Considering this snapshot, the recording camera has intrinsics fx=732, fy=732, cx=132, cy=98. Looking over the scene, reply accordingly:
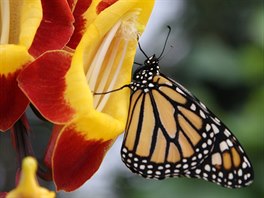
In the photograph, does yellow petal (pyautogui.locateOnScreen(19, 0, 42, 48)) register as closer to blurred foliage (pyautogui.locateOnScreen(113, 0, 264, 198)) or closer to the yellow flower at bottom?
the yellow flower at bottom

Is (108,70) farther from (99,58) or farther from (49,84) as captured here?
(49,84)

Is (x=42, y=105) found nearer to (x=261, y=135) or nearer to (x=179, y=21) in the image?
(x=261, y=135)

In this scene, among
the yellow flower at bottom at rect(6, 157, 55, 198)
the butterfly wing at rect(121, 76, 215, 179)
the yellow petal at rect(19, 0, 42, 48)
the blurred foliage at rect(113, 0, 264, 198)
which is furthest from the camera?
the blurred foliage at rect(113, 0, 264, 198)

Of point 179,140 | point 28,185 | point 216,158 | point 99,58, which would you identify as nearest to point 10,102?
point 99,58

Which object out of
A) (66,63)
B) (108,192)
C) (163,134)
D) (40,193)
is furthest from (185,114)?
(108,192)

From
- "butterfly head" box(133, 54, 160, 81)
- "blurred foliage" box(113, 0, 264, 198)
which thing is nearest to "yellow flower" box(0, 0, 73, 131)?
"butterfly head" box(133, 54, 160, 81)

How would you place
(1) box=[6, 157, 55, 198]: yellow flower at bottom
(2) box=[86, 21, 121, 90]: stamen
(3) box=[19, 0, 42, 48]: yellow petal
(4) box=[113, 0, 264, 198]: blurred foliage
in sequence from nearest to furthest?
(1) box=[6, 157, 55, 198]: yellow flower at bottom < (3) box=[19, 0, 42, 48]: yellow petal < (2) box=[86, 21, 121, 90]: stamen < (4) box=[113, 0, 264, 198]: blurred foliage
